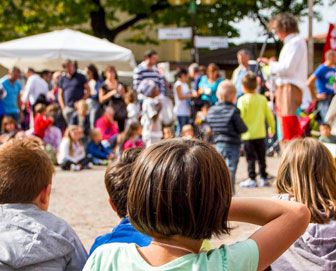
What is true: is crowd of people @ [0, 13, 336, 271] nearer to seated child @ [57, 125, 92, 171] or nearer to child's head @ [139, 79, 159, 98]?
seated child @ [57, 125, 92, 171]

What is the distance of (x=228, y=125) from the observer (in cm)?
686

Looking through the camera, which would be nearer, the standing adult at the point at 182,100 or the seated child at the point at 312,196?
the seated child at the point at 312,196

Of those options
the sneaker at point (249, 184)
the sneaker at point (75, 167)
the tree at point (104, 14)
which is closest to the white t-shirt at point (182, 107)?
the sneaker at point (75, 167)

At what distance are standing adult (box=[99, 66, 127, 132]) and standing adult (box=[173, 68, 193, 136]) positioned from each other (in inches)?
44.2

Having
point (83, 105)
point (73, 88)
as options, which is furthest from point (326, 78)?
point (73, 88)

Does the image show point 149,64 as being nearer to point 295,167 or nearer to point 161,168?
point 295,167

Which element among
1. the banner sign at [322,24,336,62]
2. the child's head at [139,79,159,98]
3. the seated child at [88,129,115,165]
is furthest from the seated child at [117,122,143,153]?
the banner sign at [322,24,336,62]

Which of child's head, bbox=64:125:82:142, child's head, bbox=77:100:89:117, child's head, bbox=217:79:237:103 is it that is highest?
child's head, bbox=217:79:237:103

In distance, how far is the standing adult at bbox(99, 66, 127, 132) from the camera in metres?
12.4

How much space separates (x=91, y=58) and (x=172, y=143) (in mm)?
11735

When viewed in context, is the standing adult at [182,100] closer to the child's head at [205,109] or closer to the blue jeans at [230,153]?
the child's head at [205,109]

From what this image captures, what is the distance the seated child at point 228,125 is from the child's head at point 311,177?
13.3ft

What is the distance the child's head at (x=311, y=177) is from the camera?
8.66 feet

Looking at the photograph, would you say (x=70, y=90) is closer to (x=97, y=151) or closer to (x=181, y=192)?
(x=97, y=151)
